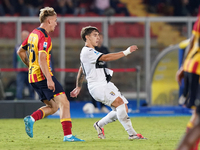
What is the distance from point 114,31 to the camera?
15.4 metres

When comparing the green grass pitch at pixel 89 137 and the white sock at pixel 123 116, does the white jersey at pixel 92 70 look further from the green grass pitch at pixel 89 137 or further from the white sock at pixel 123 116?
the green grass pitch at pixel 89 137

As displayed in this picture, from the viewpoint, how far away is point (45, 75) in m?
6.19

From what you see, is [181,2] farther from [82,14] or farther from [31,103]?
[31,103]

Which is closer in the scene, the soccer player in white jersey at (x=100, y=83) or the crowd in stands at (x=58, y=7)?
the soccer player in white jersey at (x=100, y=83)

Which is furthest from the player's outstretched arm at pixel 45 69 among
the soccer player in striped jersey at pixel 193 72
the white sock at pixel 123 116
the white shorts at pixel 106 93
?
the soccer player in striped jersey at pixel 193 72

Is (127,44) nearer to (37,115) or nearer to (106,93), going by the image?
(106,93)

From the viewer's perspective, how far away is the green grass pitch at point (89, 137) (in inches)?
230

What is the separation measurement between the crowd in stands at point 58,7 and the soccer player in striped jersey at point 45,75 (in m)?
11.1

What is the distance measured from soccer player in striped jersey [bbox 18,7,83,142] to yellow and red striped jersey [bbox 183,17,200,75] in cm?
232

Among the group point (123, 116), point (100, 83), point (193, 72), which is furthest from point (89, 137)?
point (193, 72)

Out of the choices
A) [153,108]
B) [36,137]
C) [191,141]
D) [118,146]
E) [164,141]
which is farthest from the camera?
[153,108]

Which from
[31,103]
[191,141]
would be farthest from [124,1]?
[191,141]

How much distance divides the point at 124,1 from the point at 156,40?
472 centimetres

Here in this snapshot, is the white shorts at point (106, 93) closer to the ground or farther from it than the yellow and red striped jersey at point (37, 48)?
closer to the ground
